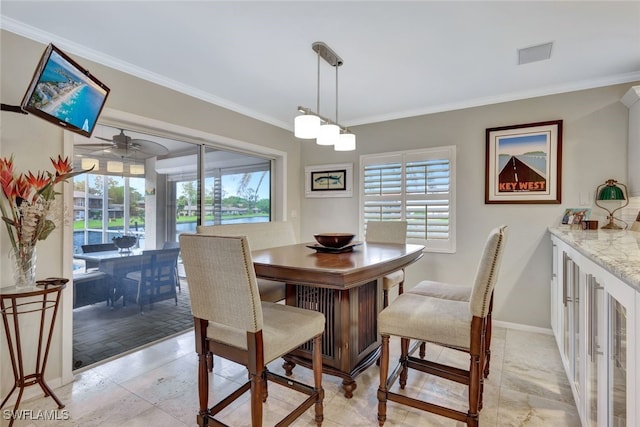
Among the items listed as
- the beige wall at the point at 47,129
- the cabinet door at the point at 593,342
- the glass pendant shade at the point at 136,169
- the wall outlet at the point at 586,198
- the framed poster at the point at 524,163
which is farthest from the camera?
the framed poster at the point at 524,163

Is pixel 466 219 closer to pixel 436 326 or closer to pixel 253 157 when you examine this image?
pixel 436 326

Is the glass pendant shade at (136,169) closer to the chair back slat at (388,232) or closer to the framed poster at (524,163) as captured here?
the chair back slat at (388,232)

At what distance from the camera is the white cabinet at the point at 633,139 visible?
8.31 ft

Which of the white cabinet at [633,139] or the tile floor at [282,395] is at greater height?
the white cabinet at [633,139]

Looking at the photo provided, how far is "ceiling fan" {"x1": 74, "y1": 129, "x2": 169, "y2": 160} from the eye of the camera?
252 centimetres

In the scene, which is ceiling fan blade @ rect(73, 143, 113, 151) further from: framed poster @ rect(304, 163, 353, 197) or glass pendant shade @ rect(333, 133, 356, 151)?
framed poster @ rect(304, 163, 353, 197)

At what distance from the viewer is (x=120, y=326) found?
2.76m

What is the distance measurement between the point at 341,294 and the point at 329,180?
8.08 ft

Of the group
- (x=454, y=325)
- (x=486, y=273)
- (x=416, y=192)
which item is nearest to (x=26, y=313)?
(x=454, y=325)

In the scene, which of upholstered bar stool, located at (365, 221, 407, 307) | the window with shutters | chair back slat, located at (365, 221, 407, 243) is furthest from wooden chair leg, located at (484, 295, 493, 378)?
the window with shutters

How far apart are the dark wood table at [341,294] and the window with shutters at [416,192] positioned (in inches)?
54.9

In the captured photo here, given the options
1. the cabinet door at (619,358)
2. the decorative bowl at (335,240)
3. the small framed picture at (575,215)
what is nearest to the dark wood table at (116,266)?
the decorative bowl at (335,240)

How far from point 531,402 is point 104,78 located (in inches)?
149

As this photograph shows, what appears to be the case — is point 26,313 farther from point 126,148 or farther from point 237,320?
point 237,320
